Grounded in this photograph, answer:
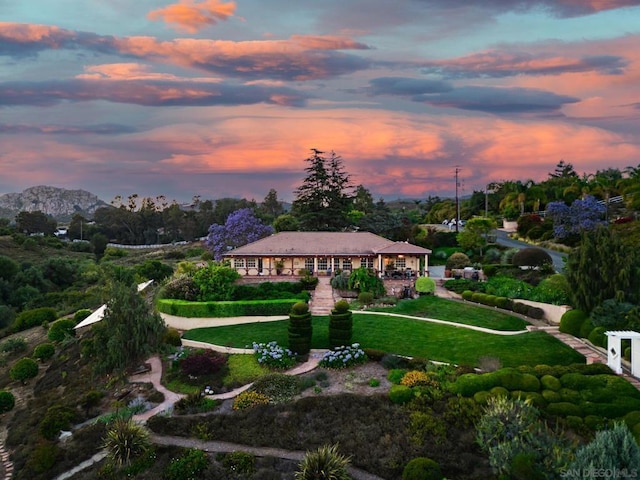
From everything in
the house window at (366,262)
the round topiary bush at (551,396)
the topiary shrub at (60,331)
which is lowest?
the topiary shrub at (60,331)

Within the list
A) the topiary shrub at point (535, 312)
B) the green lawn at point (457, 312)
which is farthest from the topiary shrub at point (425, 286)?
the topiary shrub at point (535, 312)

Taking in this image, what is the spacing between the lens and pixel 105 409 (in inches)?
827

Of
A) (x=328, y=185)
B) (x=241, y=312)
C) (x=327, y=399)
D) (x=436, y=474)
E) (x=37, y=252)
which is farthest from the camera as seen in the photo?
(x=37, y=252)

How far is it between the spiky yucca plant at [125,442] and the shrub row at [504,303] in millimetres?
22197

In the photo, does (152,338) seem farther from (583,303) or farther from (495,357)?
(583,303)

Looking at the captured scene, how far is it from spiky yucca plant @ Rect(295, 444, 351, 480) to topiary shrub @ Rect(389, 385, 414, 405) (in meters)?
3.86

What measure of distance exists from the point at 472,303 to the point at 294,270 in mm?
14633

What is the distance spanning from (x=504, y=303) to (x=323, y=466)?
1978 cm

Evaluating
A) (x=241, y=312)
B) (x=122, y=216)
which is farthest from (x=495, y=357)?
(x=122, y=216)

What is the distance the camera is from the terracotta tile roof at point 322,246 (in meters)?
37.7

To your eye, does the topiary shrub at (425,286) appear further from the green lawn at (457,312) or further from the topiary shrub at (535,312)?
the topiary shrub at (535,312)

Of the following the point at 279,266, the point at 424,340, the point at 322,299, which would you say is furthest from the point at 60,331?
the point at 424,340

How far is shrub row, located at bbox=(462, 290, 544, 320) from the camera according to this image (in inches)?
1115

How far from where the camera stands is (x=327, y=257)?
39000 millimetres
